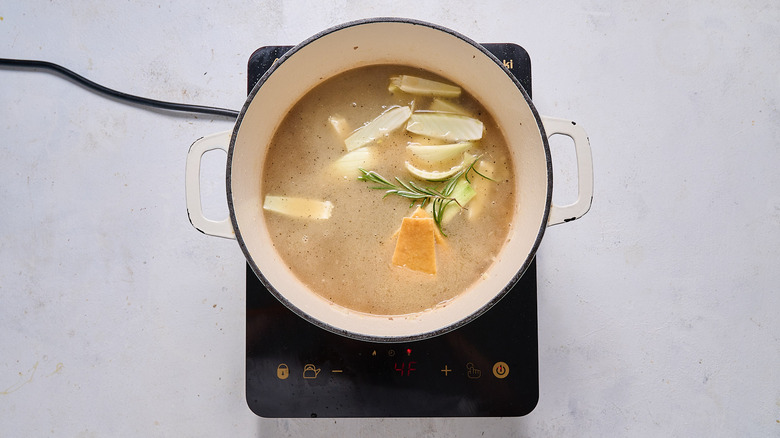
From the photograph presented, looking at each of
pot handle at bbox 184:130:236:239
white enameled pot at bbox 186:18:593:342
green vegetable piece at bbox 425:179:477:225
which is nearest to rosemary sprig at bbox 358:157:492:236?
green vegetable piece at bbox 425:179:477:225

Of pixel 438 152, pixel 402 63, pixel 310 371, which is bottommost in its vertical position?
pixel 310 371

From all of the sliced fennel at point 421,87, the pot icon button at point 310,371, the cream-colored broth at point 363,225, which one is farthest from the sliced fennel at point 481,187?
the pot icon button at point 310,371

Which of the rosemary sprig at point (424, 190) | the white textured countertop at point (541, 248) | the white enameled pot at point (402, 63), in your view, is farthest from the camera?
the white textured countertop at point (541, 248)

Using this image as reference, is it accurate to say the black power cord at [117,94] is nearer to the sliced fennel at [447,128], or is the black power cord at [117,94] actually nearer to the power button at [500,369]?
the sliced fennel at [447,128]

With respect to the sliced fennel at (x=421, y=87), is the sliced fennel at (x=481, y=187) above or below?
below

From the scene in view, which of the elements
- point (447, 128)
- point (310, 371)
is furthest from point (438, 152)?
point (310, 371)

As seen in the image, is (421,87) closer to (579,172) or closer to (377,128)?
(377,128)
